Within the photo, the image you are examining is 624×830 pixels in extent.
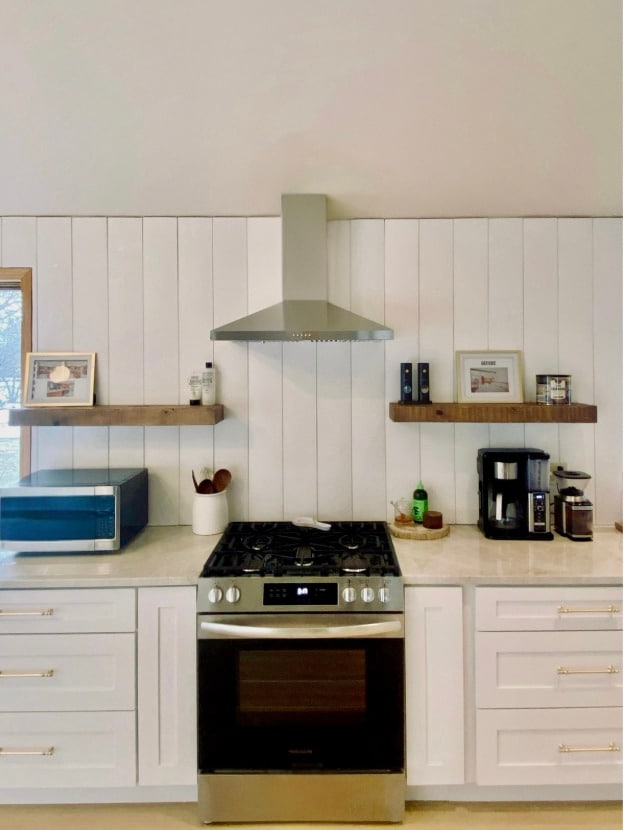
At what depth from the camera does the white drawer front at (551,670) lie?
1838 mm

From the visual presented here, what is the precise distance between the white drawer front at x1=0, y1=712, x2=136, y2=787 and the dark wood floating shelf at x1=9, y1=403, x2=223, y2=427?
111cm

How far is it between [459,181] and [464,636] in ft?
5.95

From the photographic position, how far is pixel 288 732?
5.90ft

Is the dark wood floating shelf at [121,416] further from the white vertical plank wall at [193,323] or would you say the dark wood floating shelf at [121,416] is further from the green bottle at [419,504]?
the green bottle at [419,504]

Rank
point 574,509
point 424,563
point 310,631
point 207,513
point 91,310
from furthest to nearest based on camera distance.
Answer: point 91,310 < point 207,513 < point 574,509 < point 424,563 < point 310,631

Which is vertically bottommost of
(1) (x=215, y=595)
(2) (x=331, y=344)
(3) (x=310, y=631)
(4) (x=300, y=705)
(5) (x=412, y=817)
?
(5) (x=412, y=817)

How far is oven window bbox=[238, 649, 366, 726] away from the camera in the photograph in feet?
5.92

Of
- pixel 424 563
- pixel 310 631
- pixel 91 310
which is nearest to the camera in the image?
pixel 310 631

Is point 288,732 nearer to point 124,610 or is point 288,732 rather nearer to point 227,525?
point 124,610

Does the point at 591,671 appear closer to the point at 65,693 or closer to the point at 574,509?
the point at 574,509

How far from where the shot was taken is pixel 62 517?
2.05 metres

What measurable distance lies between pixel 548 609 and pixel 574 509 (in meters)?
0.54

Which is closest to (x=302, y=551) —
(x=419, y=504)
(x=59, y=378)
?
(x=419, y=504)

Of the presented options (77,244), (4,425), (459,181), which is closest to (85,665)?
(4,425)
